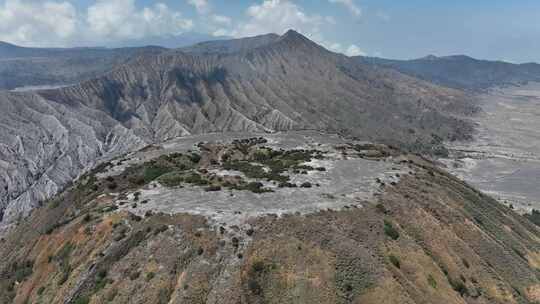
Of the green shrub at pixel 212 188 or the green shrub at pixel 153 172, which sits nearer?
the green shrub at pixel 212 188

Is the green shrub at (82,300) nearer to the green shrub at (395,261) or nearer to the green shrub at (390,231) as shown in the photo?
the green shrub at (395,261)

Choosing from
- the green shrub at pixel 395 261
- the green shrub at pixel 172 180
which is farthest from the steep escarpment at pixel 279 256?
the green shrub at pixel 172 180

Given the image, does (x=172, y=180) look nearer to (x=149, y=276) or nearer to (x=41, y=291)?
(x=41, y=291)

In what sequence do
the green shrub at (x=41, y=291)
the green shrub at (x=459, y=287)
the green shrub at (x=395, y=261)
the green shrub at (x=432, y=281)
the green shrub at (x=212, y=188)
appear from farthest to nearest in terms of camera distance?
the green shrub at (x=212, y=188) < the green shrub at (x=459, y=287) < the green shrub at (x=41, y=291) < the green shrub at (x=395, y=261) < the green shrub at (x=432, y=281)

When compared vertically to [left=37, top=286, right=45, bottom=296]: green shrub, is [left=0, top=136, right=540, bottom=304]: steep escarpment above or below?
above

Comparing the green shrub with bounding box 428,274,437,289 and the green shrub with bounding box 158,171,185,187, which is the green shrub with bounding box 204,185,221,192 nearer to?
the green shrub with bounding box 158,171,185,187

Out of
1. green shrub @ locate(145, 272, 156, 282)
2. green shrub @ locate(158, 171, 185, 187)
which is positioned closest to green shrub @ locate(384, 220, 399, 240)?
green shrub @ locate(145, 272, 156, 282)

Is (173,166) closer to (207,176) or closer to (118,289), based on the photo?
(207,176)

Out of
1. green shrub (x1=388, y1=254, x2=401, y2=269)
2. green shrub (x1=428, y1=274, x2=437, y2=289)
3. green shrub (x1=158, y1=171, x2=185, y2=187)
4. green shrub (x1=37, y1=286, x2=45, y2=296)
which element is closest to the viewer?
green shrub (x1=428, y1=274, x2=437, y2=289)
